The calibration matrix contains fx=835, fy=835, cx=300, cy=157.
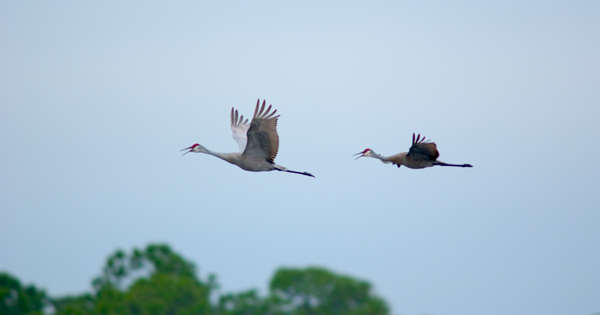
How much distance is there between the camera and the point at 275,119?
58.9 ft

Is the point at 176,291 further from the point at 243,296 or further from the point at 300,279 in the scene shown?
the point at 300,279

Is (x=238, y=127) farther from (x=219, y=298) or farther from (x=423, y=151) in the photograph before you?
(x=219, y=298)

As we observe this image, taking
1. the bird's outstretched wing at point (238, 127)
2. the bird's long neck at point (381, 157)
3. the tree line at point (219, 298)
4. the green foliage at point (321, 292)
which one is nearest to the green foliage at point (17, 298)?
the tree line at point (219, 298)

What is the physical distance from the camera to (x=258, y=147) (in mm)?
18656

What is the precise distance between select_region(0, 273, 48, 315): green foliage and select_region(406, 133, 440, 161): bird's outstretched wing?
37.6m

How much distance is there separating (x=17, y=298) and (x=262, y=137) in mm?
38177

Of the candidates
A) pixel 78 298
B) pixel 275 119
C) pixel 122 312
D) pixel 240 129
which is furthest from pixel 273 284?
pixel 275 119

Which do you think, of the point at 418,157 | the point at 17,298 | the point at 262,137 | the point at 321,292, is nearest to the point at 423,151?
the point at 418,157

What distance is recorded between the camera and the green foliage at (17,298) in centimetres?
5031

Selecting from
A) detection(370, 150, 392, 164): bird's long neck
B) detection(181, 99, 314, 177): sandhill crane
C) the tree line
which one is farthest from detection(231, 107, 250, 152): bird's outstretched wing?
the tree line

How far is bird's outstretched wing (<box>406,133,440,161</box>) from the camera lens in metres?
17.9

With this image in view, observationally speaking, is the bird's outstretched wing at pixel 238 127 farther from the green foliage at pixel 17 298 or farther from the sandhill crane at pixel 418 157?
the green foliage at pixel 17 298

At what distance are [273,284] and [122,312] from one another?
8714 millimetres

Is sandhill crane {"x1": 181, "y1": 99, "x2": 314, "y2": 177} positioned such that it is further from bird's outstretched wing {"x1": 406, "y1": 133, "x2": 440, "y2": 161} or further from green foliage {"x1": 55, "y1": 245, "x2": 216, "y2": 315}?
green foliage {"x1": 55, "y1": 245, "x2": 216, "y2": 315}
